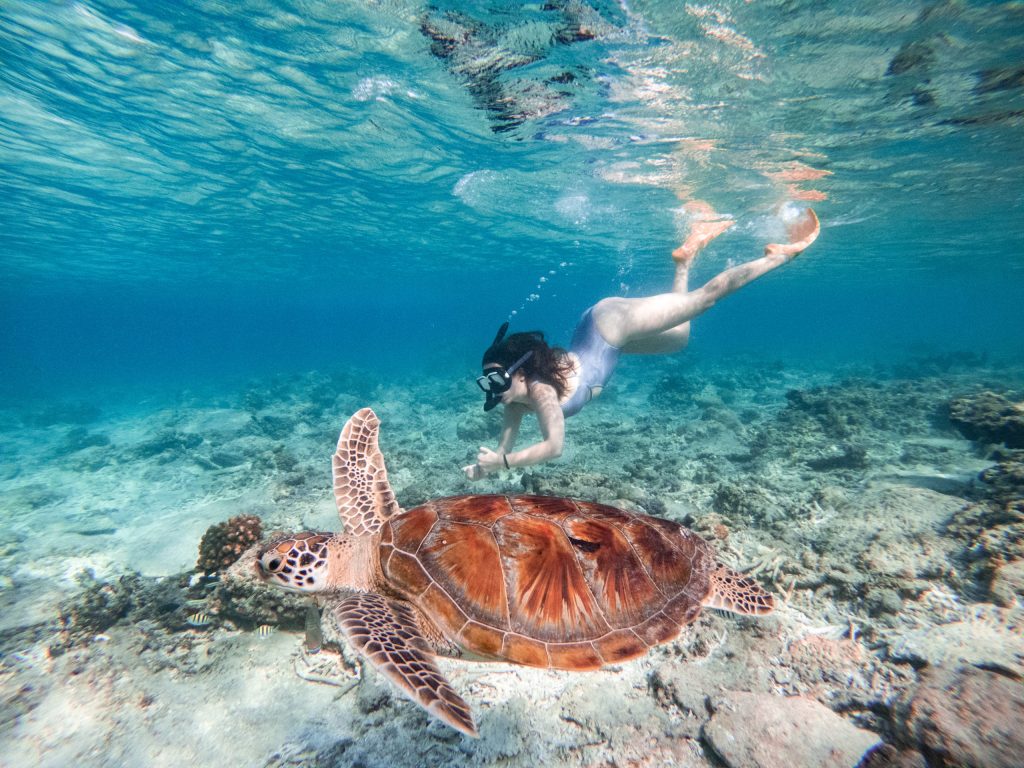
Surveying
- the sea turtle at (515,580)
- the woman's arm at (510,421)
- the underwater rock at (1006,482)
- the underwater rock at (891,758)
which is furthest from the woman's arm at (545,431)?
the underwater rock at (1006,482)

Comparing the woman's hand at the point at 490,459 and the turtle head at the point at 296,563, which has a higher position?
the woman's hand at the point at 490,459

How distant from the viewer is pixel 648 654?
341 centimetres

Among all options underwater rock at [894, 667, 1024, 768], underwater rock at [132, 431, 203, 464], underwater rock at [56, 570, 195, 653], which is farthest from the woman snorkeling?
underwater rock at [132, 431, 203, 464]

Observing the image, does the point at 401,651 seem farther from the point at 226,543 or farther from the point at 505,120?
the point at 505,120

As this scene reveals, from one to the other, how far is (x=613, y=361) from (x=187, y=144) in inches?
622

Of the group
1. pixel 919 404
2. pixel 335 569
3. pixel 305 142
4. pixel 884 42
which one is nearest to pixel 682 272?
pixel 884 42

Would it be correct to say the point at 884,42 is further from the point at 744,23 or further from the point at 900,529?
the point at 900,529

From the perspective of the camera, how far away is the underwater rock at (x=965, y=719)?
74.9 inches

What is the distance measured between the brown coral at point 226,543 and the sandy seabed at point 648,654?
281 mm

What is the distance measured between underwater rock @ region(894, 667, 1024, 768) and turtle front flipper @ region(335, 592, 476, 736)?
7.45 feet

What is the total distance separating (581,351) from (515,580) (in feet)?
12.8

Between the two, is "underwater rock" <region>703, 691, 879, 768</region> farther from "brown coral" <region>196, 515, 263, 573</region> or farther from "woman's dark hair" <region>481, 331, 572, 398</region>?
"brown coral" <region>196, 515, 263, 573</region>

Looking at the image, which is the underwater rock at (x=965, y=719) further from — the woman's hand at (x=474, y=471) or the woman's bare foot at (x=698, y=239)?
the woman's bare foot at (x=698, y=239)

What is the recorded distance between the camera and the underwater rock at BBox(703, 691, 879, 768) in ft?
7.38
